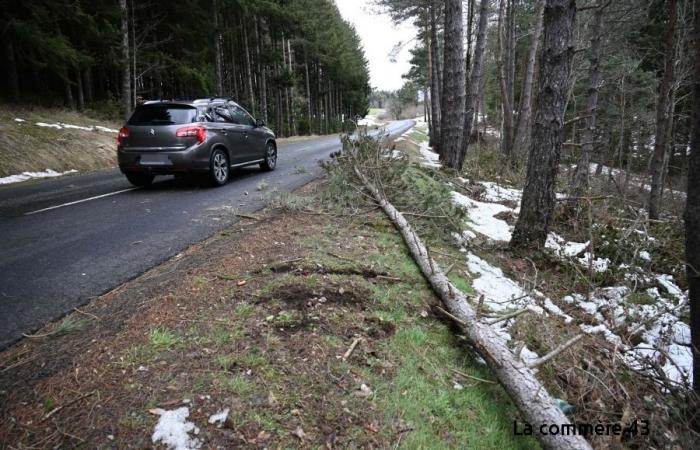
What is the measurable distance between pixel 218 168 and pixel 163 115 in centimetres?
153

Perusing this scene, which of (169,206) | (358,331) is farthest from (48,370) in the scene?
(169,206)

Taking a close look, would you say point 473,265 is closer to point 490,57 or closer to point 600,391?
point 600,391

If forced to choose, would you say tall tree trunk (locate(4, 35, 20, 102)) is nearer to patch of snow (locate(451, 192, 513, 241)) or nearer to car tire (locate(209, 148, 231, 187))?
car tire (locate(209, 148, 231, 187))

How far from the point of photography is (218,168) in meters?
8.96

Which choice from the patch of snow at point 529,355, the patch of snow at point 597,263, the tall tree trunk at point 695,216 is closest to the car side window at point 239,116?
the patch of snow at point 597,263

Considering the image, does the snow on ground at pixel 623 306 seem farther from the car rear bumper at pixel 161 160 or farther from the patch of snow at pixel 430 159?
the car rear bumper at pixel 161 160

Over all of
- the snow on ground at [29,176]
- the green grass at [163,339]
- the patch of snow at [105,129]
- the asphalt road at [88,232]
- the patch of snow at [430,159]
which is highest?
the patch of snow at [105,129]

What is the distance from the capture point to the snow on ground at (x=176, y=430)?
86.0 inches

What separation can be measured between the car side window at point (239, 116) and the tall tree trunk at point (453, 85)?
5.59m

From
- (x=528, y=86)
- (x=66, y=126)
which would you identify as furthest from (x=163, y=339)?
(x=528, y=86)

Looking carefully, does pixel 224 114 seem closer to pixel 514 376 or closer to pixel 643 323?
pixel 514 376

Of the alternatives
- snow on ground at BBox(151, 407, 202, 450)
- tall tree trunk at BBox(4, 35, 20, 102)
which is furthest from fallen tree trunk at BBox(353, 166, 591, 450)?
tall tree trunk at BBox(4, 35, 20, 102)

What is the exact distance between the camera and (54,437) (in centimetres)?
219

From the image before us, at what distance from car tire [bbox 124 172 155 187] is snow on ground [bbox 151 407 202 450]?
7315mm
